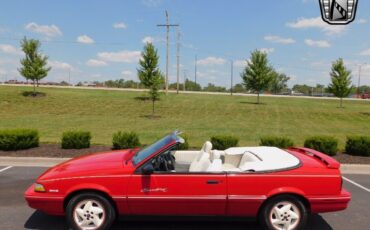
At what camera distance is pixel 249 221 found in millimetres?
5000

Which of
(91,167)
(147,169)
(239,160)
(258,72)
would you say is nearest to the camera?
(147,169)

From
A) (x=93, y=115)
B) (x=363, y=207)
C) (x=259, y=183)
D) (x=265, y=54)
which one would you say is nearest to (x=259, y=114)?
(x=265, y=54)

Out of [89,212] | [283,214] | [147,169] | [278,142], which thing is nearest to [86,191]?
[89,212]

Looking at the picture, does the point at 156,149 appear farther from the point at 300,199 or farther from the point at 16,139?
the point at 16,139

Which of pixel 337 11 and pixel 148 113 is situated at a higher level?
pixel 337 11

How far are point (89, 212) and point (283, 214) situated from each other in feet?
8.84

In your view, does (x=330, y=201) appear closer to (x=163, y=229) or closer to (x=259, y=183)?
(x=259, y=183)

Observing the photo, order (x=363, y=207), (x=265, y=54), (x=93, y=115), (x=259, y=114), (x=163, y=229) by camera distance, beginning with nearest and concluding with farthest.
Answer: (x=163, y=229)
(x=363, y=207)
(x=93, y=115)
(x=259, y=114)
(x=265, y=54)

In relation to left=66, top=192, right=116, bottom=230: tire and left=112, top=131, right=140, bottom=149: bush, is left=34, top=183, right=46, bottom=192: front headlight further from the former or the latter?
left=112, top=131, right=140, bottom=149: bush

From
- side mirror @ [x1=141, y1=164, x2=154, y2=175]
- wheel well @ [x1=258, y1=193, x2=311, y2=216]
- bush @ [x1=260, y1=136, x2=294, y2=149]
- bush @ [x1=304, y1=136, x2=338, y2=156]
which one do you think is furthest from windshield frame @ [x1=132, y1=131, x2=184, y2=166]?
bush @ [x1=304, y1=136, x2=338, y2=156]

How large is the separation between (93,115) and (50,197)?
23.6 metres

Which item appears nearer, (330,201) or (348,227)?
(330,201)

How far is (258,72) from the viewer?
3797 centimetres

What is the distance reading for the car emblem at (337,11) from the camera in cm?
888
